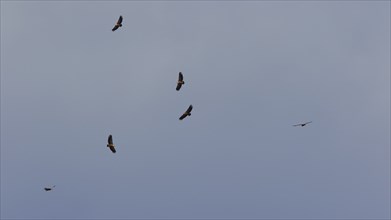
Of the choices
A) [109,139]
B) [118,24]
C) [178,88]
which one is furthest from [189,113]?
[118,24]

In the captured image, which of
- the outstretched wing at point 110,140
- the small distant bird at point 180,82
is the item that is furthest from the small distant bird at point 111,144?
the small distant bird at point 180,82

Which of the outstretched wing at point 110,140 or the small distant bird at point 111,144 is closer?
the small distant bird at point 111,144

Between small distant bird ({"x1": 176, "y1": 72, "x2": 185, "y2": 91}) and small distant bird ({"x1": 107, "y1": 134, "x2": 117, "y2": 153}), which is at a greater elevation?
small distant bird ({"x1": 176, "y1": 72, "x2": 185, "y2": 91})

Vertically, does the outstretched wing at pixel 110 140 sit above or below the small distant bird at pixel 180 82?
below

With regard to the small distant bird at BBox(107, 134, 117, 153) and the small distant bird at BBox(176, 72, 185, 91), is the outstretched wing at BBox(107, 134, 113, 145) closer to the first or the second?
the small distant bird at BBox(107, 134, 117, 153)

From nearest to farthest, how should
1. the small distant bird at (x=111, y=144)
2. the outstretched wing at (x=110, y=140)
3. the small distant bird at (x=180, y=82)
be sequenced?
the small distant bird at (x=111, y=144)
the outstretched wing at (x=110, y=140)
the small distant bird at (x=180, y=82)

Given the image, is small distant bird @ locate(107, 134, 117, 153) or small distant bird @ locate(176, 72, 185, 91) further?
small distant bird @ locate(176, 72, 185, 91)

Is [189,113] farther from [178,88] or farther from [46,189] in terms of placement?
[46,189]

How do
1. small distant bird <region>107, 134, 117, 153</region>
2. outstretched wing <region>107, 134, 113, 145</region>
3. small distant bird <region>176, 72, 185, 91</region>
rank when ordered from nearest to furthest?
small distant bird <region>107, 134, 117, 153</region>, outstretched wing <region>107, 134, 113, 145</region>, small distant bird <region>176, 72, 185, 91</region>

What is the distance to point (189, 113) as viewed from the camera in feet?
386

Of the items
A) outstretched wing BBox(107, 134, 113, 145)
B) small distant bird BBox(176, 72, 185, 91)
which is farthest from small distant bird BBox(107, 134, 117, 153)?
small distant bird BBox(176, 72, 185, 91)

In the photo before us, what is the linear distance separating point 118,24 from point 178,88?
20280mm

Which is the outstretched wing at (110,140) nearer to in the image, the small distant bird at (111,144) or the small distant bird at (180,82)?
the small distant bird at (111,144)

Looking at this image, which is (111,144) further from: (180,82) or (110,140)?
(180,82)
